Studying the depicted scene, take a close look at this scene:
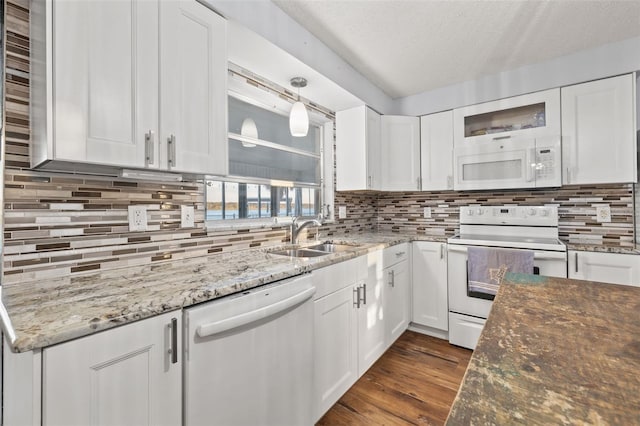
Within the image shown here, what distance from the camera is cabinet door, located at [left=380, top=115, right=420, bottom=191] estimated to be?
3.10m

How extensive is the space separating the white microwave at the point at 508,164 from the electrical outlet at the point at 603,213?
1.41 feet

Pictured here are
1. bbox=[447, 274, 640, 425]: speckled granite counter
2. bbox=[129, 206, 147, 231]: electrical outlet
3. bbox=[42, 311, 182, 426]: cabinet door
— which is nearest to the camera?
bbox=[447, 274, 640, 425]: speckled granite counter

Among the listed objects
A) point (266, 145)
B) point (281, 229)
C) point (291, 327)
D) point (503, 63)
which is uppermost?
point (503, 63)

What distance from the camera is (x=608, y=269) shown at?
208cm

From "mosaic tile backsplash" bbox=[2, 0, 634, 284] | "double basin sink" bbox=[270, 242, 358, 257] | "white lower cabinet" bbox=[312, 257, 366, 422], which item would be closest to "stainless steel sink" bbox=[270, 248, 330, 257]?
"double basin sink" bbox=[270, 242, 358, 257]

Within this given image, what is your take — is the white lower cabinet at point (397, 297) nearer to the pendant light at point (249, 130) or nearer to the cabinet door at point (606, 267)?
the cabinet door at point (606, 267)

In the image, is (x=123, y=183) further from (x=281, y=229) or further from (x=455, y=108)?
(x=455, y=108)

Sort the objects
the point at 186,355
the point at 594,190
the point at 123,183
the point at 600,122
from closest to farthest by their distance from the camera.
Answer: the point at 186,355 < the point at 123,183 < the point at 600,122 < the point at 594,190

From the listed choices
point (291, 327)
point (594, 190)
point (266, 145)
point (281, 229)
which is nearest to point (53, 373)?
point (291, 327)

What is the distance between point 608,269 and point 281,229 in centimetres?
232

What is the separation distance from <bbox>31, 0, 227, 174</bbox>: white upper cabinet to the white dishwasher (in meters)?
0.65

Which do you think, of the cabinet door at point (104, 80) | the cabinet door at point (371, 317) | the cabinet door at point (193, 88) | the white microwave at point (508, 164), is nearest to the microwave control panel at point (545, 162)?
the white microwave at point (508, 164)

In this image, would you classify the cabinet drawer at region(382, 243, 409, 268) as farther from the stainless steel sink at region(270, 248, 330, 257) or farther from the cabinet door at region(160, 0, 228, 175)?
the cabinet door at region(160, 0, 228, 175)

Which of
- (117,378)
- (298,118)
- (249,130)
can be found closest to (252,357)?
(117,378)
